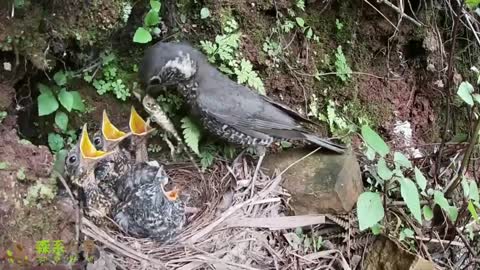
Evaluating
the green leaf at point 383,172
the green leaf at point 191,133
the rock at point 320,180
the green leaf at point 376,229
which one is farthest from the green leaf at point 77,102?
the green leaf at point 376,229

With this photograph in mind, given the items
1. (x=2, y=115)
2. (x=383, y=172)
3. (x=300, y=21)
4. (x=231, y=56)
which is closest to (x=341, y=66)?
(x=300, y=21)

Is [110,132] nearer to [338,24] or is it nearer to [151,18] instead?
[151,18]

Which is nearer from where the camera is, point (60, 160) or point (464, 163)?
point (60, 160)

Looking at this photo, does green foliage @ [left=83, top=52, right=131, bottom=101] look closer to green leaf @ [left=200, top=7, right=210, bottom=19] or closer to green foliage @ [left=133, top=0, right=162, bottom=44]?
green foliage @ [left=133, top=0, right=162, bottom=44]

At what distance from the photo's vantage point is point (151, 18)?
2.83 meters

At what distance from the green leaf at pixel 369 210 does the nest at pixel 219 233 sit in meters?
0.39

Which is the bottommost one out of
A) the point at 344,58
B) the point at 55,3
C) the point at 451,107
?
the point at 451,107

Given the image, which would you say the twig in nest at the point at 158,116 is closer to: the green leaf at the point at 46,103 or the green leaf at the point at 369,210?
the green leaf at the point at 46,103

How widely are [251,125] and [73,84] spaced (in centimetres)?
76

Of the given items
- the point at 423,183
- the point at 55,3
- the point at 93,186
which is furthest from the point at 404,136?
the point at 55,3

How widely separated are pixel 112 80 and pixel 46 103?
0.35m

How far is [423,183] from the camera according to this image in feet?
9.09

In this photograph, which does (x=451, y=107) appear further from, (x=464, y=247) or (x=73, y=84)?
(x=73, y=84)

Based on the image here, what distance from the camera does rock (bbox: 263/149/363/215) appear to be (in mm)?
3039
